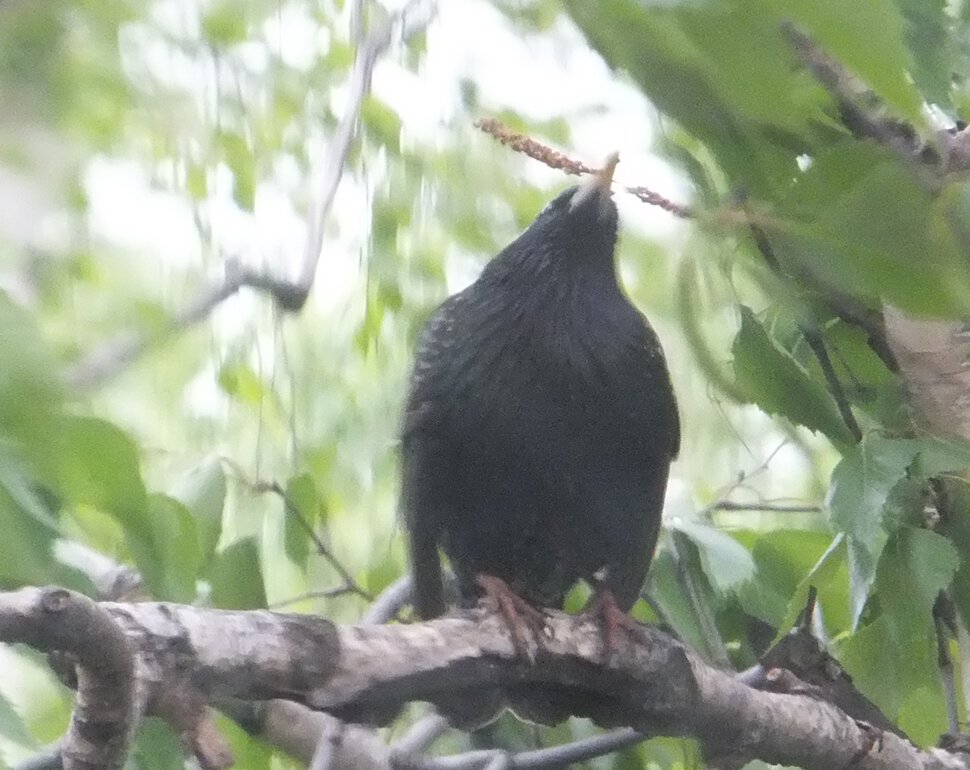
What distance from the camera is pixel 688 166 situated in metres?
0.68

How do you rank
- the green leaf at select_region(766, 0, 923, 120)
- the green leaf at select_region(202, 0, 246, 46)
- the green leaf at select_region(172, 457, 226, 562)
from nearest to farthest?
1. the green leaf at select_region(766, 0, 923, 120)
2. the green leaf at select_region(202, 0, 246, 46)
3. the green leaf at select_region(172, 457, 226, 562)

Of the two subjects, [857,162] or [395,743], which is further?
[395,743]

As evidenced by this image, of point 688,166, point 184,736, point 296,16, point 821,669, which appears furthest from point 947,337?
point 184,736

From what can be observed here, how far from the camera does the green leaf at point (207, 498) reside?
3.38 feet

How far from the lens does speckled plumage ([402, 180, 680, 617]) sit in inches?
48.0

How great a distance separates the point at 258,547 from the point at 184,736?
463mm

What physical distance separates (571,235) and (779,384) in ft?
1.32

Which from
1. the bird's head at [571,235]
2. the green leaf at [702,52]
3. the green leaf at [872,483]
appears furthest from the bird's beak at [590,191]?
the green leaf at [702,52]

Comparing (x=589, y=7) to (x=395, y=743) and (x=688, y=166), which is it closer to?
(x=688, y=166)

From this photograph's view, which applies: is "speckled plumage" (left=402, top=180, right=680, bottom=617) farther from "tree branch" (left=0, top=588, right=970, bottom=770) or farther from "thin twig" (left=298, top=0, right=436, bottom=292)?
"thin twig" (left=298, top=0, right=436, bottom=292)

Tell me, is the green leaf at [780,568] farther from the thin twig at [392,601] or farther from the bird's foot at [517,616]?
the thin twig at [392,601]

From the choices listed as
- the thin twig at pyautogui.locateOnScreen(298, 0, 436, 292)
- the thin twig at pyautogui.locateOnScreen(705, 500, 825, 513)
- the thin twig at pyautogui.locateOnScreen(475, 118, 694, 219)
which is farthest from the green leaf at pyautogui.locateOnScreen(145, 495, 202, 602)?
the thin twig at pyautogui.locateOnScreen(705, 500, 825, 513)

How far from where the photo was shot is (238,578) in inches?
42.1

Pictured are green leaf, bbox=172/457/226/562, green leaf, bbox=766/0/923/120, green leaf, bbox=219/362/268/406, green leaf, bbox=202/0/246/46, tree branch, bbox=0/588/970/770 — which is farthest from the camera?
green leaf, bbox=219/362/268/406
